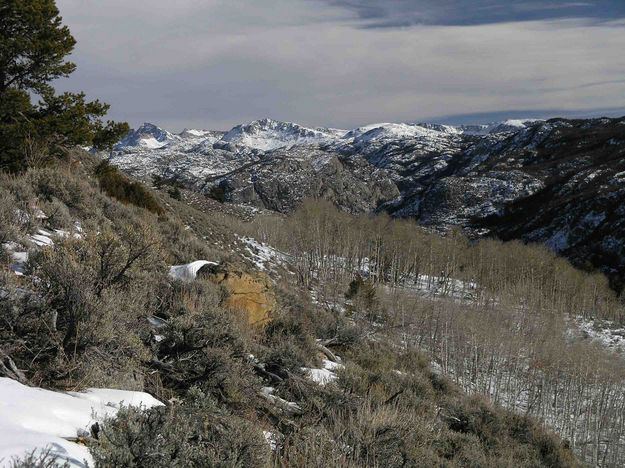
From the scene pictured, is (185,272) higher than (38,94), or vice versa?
(38,94)

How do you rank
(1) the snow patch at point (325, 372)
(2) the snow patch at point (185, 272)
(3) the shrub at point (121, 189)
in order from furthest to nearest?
(3) the shrub at point (121, 189) → (2) the snow patch at point (185, 272) → (1) the snow patch at point (325, 372)

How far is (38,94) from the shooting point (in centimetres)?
1225

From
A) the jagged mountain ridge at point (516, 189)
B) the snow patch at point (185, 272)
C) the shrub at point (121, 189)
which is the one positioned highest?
the shrub at point (121, 189)

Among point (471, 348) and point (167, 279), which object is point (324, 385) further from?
point (471, 348)

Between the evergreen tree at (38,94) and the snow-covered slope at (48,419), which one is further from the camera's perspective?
the evergreen tree at (38,94)

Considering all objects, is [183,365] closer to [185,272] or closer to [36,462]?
[36,462]

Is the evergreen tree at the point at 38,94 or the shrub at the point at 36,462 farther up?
the evergreen tree at the point at 38,94

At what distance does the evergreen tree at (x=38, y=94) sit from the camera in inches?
435

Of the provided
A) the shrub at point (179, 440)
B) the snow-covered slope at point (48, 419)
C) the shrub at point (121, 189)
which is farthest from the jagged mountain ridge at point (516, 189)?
the snow-covered slope at point (48, 419)

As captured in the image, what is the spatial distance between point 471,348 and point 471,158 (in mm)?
174237

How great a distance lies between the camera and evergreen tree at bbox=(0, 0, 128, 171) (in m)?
11.1

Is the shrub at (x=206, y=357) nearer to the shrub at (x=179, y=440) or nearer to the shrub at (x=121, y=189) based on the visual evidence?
the shrub at (x=179, y=440)

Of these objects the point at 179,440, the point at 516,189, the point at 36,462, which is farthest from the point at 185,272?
the point at 516,189

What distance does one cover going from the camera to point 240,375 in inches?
225
